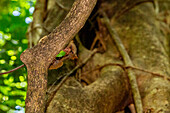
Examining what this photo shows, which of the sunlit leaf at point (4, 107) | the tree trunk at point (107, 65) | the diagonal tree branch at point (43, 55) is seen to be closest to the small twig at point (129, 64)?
the tree trunk at point (107, 65)

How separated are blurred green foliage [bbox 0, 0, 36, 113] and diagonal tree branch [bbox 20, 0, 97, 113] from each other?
0.75 meters

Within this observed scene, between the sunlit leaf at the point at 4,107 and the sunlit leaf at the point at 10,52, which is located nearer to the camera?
the sunlit leaf at the point at 4,107

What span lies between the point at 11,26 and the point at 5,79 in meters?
0.99

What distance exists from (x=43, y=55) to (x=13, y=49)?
171cm

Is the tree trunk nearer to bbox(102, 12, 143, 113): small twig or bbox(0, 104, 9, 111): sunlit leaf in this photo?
bbox(102, 12, 143, 113): small twig

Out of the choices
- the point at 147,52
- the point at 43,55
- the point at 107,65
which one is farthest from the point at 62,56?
the point at 147,52

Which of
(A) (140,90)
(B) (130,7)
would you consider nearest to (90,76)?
(A) (140,90)

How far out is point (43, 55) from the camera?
1166mm

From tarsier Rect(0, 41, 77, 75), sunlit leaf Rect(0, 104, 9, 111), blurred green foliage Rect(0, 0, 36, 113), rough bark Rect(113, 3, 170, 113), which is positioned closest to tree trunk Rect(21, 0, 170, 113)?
rough bark Rect(113, 3, 170, 113)

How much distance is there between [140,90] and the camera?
1.95m

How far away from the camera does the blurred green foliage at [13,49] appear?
2.34 metres

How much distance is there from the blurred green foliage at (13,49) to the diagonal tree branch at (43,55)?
2.44 ft

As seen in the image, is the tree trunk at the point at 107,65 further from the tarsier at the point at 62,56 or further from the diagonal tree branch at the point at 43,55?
the tarsier at the point at 62,56

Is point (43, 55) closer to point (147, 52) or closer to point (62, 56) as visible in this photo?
point (62, 56)
